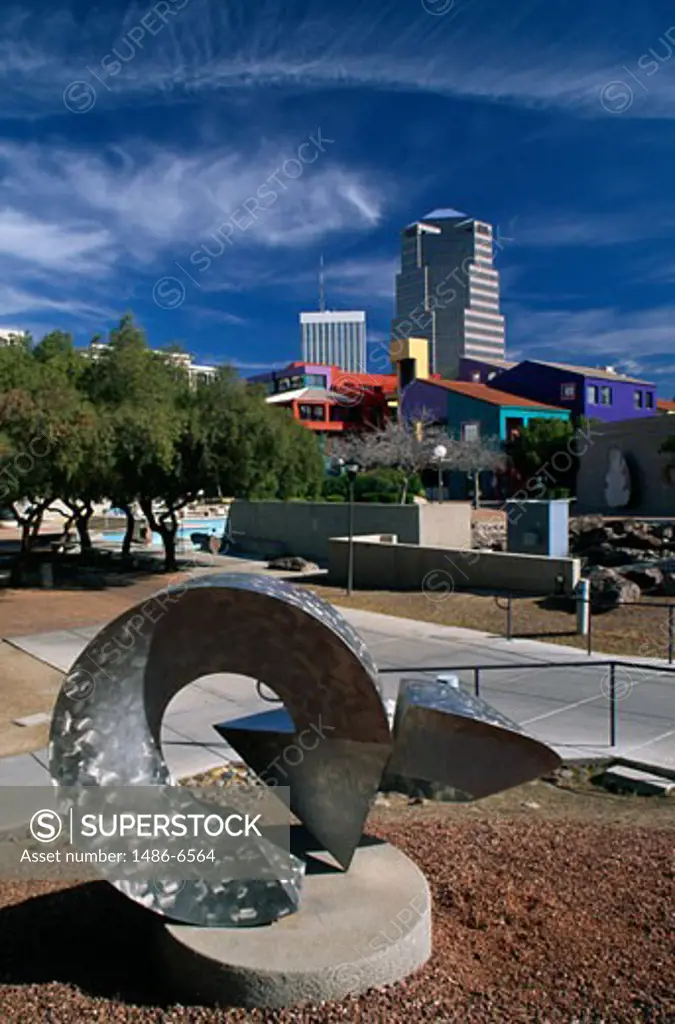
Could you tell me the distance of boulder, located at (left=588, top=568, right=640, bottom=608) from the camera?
16656 millimetres

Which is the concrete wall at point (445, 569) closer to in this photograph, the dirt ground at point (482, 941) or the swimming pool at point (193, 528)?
the dirt ground at point (482, 941)

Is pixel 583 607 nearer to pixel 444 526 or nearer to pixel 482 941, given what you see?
pixel 482 941

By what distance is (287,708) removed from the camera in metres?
4.73

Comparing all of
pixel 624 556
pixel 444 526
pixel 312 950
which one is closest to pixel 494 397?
pixel 624 556

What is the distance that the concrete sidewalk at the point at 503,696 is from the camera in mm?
8203

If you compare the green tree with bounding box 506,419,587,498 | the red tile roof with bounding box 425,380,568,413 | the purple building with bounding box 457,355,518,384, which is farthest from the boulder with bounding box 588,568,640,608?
the purple building with bounding box 457,355,518,384

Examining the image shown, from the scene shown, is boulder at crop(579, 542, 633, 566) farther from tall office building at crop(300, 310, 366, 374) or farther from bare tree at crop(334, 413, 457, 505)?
tall office building at crop(300, 310, 366, 374)

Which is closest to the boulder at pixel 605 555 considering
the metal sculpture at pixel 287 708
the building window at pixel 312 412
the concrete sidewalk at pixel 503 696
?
the concrete sidewalk at pixel 503 696

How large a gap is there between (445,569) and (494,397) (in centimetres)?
3904

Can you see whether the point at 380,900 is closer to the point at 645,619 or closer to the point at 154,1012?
the point at 154,1012

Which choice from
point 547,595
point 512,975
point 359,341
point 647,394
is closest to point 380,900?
point 512,975

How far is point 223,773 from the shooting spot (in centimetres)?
787

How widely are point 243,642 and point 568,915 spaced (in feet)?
8.49

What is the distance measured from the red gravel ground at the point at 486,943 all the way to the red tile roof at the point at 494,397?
5124cm
